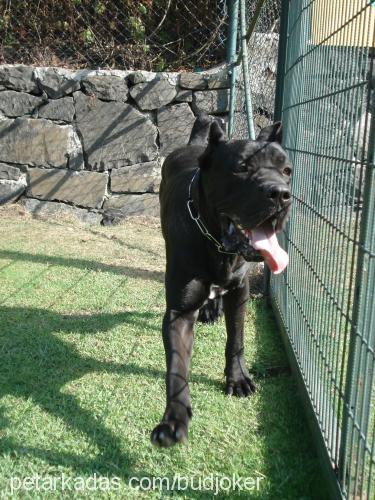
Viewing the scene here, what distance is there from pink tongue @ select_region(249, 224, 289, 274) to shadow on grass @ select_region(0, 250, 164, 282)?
7.63 ft

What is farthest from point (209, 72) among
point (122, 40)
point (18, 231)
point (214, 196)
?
point (214, 196)

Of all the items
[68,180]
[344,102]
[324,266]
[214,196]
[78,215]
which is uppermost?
[344,102]

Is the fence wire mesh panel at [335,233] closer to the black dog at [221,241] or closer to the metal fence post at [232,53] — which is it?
the black dog at [221,241]

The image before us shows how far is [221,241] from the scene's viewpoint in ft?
8.71

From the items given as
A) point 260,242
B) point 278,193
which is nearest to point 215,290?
point 260,242

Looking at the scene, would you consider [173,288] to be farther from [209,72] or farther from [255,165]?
[209,72]

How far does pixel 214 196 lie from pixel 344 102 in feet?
2.67

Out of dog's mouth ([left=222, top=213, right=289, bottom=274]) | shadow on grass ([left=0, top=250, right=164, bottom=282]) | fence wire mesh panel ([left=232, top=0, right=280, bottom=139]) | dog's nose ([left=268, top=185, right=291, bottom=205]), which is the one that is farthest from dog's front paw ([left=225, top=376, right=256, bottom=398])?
fence wire mesh panel ([left=232, top=0, right=280, bottom=139])

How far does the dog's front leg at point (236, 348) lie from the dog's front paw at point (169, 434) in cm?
65

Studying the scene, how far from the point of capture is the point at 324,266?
230cm

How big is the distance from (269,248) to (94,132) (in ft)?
15.6

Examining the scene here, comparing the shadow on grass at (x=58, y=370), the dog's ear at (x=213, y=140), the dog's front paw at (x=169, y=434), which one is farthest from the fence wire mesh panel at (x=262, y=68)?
the dog's front paw at (x=169, y=434)

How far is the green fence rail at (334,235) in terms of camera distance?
166cm

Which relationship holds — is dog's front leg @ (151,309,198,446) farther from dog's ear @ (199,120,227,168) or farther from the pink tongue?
dog's ear @ (199,120,227,168)
